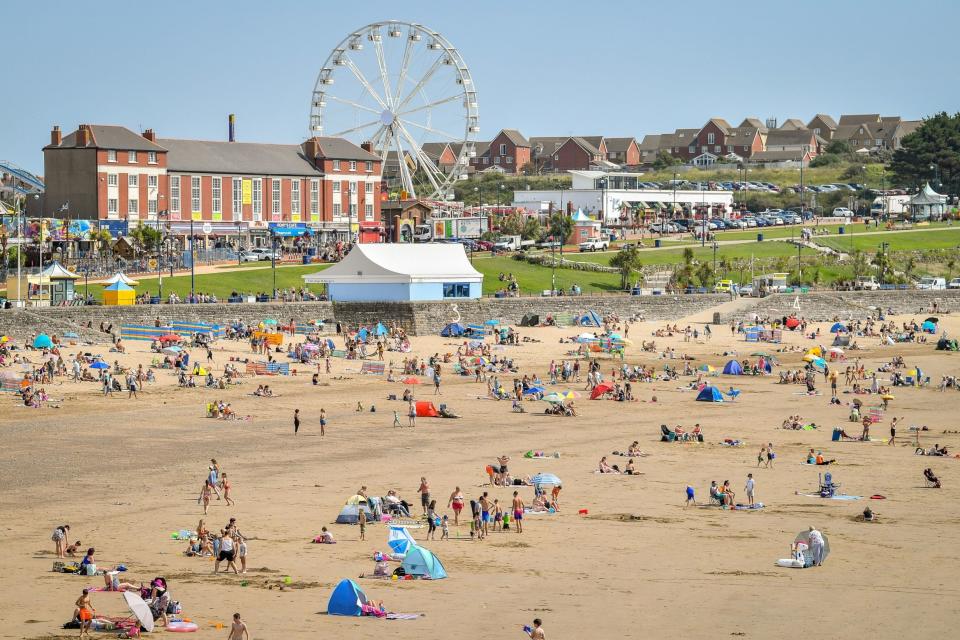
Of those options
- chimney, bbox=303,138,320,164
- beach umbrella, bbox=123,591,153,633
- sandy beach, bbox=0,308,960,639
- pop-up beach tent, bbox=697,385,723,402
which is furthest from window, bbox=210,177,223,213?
beach umbrella, bbox=123,591,153,633

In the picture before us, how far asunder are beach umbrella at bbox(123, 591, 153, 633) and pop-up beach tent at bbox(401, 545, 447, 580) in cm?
423

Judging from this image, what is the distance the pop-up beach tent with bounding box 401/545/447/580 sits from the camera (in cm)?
2028

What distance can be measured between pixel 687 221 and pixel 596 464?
74441 mm

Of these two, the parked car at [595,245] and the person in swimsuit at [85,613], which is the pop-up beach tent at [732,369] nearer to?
the person in swimsuit at [85,613]

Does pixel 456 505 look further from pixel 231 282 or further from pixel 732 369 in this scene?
pixel 231 282

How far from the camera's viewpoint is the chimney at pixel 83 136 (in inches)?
2741

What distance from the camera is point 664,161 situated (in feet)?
473

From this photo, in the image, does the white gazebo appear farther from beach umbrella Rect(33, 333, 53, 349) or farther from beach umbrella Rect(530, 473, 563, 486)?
beach umbrella Rect(530, 473, 563, 486)

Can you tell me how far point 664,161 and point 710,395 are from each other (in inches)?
4132

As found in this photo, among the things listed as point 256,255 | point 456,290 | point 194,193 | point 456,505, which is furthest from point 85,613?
point 194,193

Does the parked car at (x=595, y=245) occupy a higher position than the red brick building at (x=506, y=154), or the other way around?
the red brick building at (x=506, y=154)

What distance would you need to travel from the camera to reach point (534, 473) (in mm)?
29188

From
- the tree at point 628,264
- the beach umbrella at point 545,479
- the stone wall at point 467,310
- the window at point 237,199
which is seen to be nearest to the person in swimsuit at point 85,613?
the beach umbrella at point 545,479

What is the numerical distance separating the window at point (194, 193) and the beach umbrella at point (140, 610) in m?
57.0
